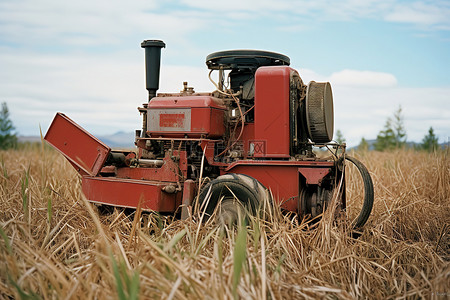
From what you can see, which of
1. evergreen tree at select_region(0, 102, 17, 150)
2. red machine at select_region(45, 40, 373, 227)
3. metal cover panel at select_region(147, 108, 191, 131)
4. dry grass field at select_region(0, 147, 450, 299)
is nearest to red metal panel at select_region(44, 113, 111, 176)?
red machine at select_region(45, 40, 373, 227)

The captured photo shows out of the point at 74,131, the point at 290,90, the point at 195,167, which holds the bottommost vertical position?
the point at 195,167

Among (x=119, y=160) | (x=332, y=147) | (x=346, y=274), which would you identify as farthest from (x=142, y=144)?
(x=346, y=274)

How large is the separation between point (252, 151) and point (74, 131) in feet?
7.62

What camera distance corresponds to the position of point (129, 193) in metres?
5.42

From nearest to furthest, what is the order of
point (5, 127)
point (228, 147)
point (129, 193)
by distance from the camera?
1. point (129, 193)
2. point (228, 147)
3. point (5, 127)

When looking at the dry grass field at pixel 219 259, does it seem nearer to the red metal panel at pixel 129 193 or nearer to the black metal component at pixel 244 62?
the red metal panel at pixel 129 193

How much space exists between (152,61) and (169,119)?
1.01 metres

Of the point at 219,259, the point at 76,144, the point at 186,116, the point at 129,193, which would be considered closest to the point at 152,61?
the point at 186,116

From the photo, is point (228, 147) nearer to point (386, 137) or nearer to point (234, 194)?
point (234, 194)

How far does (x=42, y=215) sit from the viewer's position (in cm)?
505

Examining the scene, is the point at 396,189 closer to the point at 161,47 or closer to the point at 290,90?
the point at 290,90

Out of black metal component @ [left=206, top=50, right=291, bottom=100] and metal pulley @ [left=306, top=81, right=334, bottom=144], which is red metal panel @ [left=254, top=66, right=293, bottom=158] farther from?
black metal component @ [left=206, top=50, right=291, bottom=100]

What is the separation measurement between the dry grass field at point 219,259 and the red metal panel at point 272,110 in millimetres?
1052

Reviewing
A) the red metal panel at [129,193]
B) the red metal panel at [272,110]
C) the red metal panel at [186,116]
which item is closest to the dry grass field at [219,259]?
the red metal panel at [129,193]
